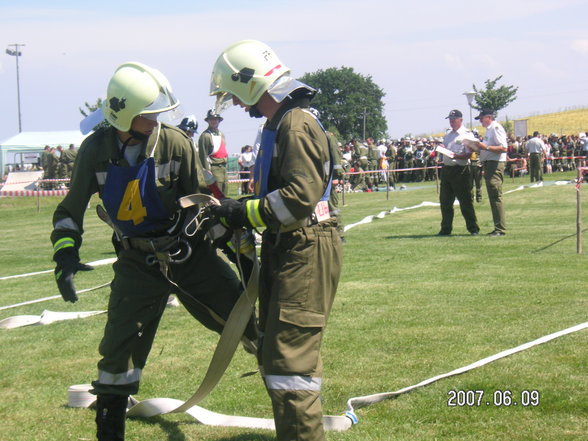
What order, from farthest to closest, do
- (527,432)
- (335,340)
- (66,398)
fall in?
(335,340) < (66,398) < (527,432)

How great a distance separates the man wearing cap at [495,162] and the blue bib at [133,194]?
32.7ft

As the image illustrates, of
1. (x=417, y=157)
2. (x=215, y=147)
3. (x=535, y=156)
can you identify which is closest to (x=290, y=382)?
(x=215, y=147)

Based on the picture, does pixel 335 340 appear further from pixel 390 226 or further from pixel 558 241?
pixel 390 226

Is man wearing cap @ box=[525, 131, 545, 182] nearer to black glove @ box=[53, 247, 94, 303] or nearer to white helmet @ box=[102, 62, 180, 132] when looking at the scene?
white helmet @ box=[102, 62, 180, 132]

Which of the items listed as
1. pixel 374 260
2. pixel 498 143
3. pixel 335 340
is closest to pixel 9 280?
pixel 374 260

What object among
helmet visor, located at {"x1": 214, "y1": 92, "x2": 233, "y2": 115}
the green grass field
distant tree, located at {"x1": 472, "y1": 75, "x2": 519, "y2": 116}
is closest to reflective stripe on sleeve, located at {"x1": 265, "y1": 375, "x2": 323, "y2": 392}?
the green grass field

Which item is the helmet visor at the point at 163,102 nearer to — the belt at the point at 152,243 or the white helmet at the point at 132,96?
the white helmet at the point at 132,96

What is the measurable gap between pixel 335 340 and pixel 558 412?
2.37 metres

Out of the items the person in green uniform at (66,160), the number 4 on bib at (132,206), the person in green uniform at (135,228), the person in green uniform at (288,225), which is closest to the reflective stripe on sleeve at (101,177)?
the person in green uniform at (135,228)

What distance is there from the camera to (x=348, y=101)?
4311 inches

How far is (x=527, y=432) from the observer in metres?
4.52

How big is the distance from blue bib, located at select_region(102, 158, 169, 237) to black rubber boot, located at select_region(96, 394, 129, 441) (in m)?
0.98

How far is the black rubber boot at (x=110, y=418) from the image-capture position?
179 inches

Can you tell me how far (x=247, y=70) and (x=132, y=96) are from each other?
2.69ft
